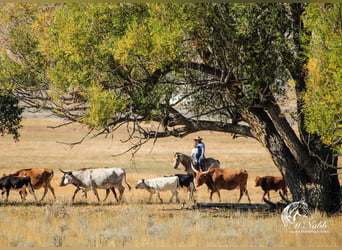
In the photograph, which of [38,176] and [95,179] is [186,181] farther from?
[38,176]

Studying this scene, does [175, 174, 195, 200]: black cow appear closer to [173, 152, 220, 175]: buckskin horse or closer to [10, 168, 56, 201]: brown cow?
[173, 152, 220, 175]: buckskin horse

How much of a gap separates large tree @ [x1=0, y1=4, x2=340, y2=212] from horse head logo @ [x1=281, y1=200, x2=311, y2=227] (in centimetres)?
37

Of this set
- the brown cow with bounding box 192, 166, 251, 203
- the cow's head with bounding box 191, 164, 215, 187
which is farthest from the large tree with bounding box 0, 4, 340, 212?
the brown cow with bounding box 192, 166, 251, 203

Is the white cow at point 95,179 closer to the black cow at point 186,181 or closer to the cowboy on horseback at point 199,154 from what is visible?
the black cow at point 186,181

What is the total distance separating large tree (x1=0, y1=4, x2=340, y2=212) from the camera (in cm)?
1530

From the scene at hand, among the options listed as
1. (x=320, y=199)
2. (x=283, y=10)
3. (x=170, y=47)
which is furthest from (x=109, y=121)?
(x=320, y=199)

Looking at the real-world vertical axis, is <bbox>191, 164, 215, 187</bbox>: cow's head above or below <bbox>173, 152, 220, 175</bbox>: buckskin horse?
below

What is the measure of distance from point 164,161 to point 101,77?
36.9 meters

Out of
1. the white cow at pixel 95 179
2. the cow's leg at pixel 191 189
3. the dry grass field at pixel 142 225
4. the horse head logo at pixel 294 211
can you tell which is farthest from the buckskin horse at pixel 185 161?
the horse head logo at pixel 294 211

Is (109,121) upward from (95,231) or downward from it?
upward

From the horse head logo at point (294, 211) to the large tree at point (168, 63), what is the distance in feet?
1.20

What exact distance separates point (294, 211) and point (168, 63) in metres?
6.89

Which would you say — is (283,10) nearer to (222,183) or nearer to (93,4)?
(93,4)

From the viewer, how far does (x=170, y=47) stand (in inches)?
581
